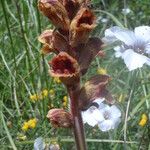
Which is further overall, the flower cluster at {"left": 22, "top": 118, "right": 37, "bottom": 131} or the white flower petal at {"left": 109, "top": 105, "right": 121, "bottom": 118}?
the flower cluster at {"left": 22, "top": 118, "right": 37, "bottom": 131}

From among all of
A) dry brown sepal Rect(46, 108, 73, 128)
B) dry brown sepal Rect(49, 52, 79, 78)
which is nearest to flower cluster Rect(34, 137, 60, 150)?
dry brown sepal Rect(46, 108, 73, 128)

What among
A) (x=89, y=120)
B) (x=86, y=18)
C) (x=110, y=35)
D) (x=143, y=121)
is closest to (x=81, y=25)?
(x=86, y=18)

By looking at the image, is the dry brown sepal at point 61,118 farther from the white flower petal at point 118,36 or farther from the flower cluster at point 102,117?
the flower cluster at point 102,117

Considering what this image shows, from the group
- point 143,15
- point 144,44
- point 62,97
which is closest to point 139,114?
point 62,97

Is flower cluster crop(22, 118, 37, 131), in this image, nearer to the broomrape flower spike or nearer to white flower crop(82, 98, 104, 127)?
white flower crop(82, 98, 104, 127)

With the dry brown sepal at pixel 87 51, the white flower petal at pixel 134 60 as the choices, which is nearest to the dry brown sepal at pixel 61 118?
the dry brown sepal at pixel 87 51

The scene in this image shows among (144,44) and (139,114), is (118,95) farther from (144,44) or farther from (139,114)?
(144,44)
